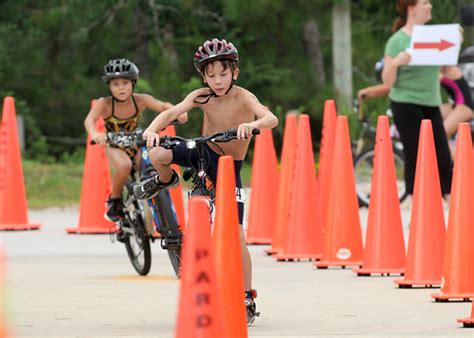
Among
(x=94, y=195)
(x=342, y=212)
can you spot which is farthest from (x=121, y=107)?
(x=94, y=195)

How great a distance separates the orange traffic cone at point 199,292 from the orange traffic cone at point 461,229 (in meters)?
3.98

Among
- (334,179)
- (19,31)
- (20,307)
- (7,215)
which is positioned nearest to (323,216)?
(334,179)

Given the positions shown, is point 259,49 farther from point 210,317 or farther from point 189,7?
point 210,317

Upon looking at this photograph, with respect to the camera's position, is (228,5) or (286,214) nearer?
(286,214)

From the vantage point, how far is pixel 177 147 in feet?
32.3

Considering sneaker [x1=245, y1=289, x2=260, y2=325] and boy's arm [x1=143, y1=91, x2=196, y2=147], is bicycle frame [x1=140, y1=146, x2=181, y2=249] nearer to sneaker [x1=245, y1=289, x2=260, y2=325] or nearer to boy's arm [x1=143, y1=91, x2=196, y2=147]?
boy's arm [x1=143, y1=91, x2=196, y2=147]

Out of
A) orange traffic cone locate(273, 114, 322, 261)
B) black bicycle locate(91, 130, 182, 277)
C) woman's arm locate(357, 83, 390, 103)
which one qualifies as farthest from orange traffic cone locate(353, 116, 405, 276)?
woman's arm locate(357, 83, 390, 103)

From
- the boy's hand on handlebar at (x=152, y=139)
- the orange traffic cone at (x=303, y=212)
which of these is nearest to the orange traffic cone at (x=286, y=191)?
the orange traffic cone at (x=303, y=212)

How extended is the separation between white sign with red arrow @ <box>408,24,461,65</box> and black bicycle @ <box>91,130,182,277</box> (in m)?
2.50

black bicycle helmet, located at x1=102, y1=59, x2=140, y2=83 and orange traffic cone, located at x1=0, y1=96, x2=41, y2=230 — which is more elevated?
black bicycle helmet, located at x1=102, y1=59, x2=140, y2=83

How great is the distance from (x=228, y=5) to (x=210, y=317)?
21.6 m

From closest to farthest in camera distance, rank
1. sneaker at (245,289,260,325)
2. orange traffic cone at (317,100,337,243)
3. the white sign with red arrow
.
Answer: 1. sneaker at (245,289,260,325)
2. the white sign with red arrow
3. orange traffic cone at (317,100,337,243)

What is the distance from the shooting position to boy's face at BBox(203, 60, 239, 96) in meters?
9.62

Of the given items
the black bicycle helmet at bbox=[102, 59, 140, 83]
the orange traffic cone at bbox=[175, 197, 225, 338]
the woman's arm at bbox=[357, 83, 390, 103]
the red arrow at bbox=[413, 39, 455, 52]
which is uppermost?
the red arrow at bbox=[413, 39, 455, 52]
